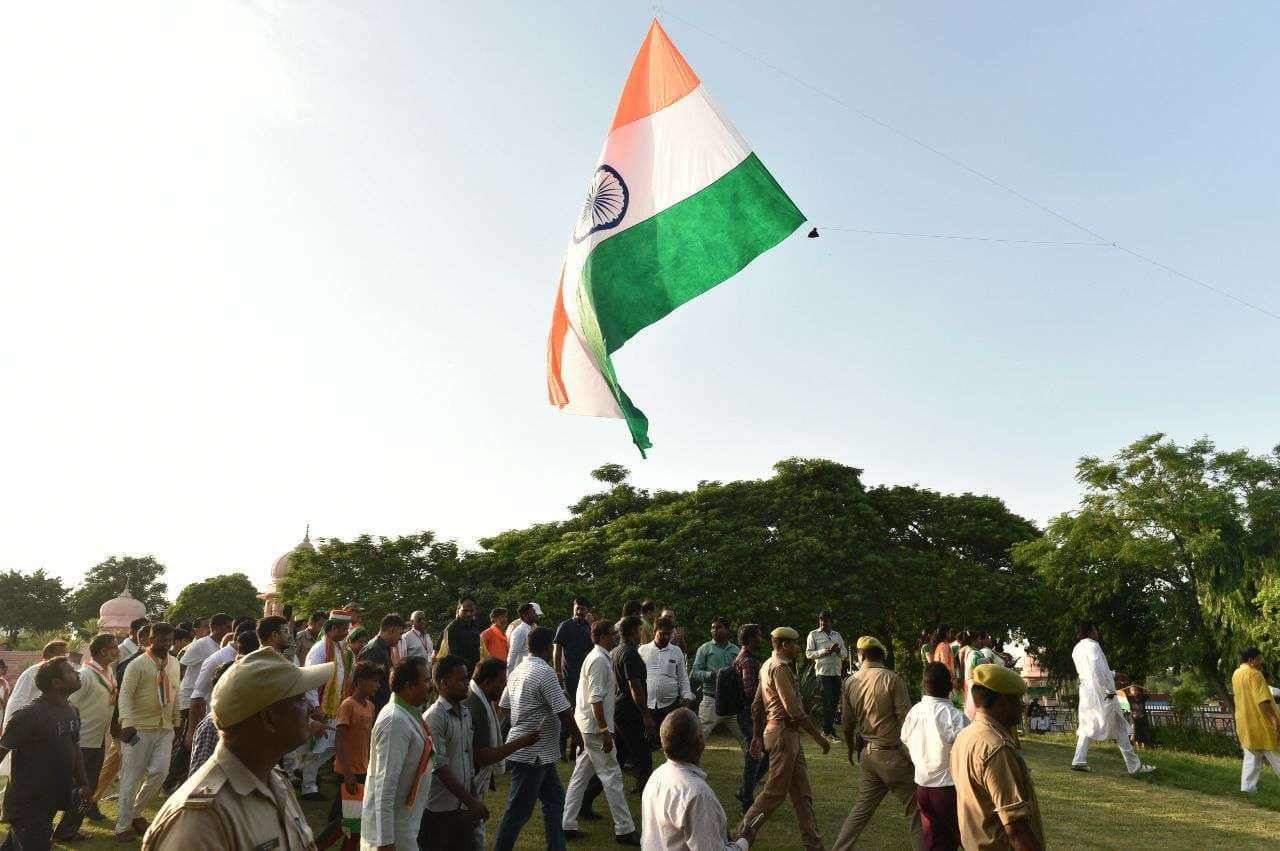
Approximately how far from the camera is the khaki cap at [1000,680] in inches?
173

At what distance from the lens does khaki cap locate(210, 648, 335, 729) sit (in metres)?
2.38

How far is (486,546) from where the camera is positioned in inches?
1639

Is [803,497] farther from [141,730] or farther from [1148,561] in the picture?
[141,730]

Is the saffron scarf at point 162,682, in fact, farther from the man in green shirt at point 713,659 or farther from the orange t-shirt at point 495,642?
the man in green shirt at point 713,659

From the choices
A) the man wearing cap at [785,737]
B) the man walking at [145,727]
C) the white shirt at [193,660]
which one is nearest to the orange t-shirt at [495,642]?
the white shirt at [193,660]

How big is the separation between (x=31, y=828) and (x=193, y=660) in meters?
3.72

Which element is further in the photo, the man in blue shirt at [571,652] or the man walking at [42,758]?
the man in blue shirt at [571,652]

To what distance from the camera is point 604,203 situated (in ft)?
29.5

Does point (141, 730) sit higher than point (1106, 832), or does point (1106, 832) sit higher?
point (141, 730)

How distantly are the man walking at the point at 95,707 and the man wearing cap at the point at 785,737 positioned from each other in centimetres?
597

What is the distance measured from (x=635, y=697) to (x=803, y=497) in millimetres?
29428

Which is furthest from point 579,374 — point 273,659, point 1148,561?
point 1148,561

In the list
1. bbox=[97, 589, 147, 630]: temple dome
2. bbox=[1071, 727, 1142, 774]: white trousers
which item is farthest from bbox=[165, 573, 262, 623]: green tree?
bbox=[1071, 727, 1142, 774]: white trousers

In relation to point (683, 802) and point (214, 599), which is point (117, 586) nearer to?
point (214, 599)
